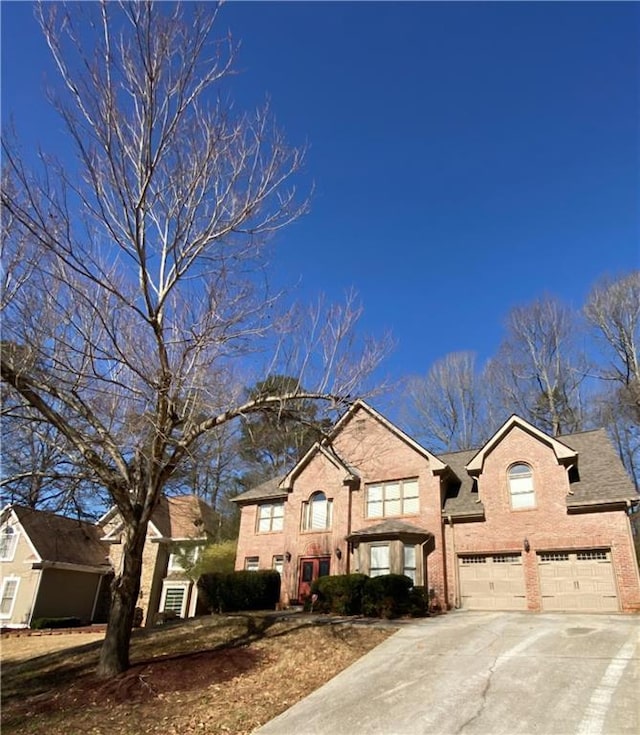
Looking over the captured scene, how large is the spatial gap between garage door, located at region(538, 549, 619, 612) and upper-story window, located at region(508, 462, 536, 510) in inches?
70.3

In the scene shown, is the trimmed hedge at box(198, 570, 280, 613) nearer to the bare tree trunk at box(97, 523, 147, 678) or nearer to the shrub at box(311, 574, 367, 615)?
the shrub at box(311, 574, 367, 615)

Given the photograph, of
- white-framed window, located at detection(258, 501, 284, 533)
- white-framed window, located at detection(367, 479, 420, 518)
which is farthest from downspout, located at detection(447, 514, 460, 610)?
white-framed window, located at detection(258, 501, 284, 533)

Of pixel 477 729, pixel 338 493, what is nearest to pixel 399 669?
pixel 477 729

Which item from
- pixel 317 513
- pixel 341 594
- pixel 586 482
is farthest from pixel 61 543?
pixel 586 482

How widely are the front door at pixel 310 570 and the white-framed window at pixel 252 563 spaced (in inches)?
99.1

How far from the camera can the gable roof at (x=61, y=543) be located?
84.0 ft

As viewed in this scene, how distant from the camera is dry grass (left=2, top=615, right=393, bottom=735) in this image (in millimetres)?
7062

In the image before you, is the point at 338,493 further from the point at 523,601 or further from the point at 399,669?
the point at 399,669

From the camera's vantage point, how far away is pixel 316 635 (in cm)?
1194

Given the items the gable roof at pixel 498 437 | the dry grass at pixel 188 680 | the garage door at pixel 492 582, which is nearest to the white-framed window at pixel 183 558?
the dry grass at pixel 188 680

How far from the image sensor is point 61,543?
27000mm

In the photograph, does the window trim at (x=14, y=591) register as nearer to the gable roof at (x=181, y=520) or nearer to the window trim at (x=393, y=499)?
the gable roof at (x=181, y=520)

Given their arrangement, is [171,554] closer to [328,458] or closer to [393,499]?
[328,458]

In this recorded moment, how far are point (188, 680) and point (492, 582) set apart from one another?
1220 centimetres
